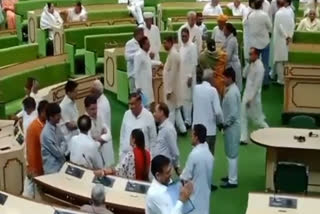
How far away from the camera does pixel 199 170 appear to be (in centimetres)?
793

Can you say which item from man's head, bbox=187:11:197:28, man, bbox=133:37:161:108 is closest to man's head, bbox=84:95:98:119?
man, bbox=133:37:161:108

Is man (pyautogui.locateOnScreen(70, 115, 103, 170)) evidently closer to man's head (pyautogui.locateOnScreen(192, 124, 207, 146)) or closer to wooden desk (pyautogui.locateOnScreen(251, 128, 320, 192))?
man's head (pyautogui.locateOnScreen(192, 124, 207, 146))

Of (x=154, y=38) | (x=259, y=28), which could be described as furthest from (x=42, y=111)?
(x=259, y=28)

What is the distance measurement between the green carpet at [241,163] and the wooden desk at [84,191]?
5.85ft

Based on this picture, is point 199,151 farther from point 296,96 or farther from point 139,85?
point 296,96

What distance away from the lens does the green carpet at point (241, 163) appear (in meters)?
9.58

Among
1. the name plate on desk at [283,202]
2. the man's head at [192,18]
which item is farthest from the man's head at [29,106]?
the man's head at [192,18]

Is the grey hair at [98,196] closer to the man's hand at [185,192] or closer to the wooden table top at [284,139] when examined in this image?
the man's hand at [185,192]

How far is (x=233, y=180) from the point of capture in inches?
396

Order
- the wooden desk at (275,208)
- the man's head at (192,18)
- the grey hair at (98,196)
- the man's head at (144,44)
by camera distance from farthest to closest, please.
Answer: the man's head at (192,18) → the man's head at (144,44) → the wooden desk at (275,208) → the grey hair at (98,196)

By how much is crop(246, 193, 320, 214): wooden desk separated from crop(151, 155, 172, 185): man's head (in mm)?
961

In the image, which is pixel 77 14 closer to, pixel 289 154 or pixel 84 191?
pixel 289 154

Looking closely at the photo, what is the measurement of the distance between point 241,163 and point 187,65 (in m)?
1.77

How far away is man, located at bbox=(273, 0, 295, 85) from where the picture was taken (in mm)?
13727
